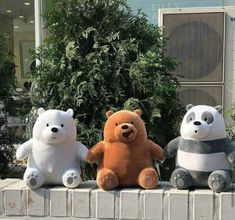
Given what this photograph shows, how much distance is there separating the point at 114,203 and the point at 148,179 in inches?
9.4

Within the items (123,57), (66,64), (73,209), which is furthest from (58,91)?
(73,209)

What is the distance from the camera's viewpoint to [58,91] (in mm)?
3775

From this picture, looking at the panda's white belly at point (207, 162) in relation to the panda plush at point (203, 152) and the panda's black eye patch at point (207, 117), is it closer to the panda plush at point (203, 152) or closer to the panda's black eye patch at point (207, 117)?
the panda plush at point (203, 152)

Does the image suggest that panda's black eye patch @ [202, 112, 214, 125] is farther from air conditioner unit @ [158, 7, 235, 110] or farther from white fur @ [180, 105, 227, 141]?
air conditioner unit @ [158, 7, 235, 110]

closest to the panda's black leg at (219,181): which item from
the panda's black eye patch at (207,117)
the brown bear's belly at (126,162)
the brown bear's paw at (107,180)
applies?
the panda's black eye patch at (207,117)

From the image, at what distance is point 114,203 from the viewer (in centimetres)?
271

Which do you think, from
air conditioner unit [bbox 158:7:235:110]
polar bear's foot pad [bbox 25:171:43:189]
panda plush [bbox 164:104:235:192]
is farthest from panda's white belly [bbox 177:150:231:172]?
air conditioner unit [bbox 158:7:235:110]

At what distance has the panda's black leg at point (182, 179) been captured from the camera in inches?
105

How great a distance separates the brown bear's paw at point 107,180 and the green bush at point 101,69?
0.95 metres

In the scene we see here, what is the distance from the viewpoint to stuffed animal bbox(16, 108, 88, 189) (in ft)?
9.12

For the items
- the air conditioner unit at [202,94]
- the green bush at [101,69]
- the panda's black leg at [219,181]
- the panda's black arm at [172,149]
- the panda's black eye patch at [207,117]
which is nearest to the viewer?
the panda's black leg at [219,181]

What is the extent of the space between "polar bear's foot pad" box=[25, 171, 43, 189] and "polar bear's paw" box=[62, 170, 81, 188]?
0.15 m

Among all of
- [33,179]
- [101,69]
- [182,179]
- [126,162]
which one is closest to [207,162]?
[182,179]

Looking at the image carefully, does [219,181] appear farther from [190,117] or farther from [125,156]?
[125,156]
